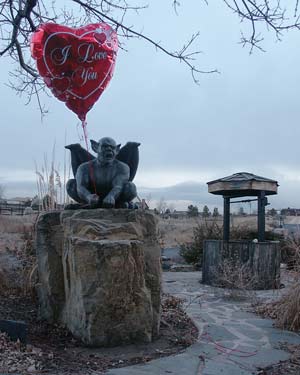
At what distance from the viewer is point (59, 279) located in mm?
5066

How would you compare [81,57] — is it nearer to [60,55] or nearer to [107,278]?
[60,55]

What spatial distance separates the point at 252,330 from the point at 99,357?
6.41ft

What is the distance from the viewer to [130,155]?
5441 mm

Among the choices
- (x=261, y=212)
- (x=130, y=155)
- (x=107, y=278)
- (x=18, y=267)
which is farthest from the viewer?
(x=261, y=212)

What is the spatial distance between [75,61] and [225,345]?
305cm

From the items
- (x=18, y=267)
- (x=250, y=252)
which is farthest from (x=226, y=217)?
(x=18, y=267)

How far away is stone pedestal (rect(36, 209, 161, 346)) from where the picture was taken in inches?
164

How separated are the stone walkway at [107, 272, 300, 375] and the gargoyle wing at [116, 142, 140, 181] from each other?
6.16 feet

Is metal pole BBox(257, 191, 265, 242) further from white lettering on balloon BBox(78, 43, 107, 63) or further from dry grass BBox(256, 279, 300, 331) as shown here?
white lettering on balloon BBox(78, 43, 107, 63)

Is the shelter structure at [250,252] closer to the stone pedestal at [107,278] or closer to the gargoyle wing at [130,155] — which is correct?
the gargoyle wing at [130,155]

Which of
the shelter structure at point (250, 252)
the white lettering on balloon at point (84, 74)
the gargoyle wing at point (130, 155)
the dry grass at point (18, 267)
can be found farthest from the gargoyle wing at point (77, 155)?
the shelter structure at point (250, 252)

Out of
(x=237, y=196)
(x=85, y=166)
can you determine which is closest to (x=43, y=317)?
(x=85, y=166)

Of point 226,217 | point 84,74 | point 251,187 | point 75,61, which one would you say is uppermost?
point 75,61

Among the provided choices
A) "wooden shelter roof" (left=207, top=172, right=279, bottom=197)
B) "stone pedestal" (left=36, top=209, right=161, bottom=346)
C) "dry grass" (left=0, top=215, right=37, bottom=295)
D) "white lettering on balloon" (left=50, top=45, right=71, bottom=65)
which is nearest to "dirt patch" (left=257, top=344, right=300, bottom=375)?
"stone pedestal" (left=36, top=209, right=161, bottom=346)
